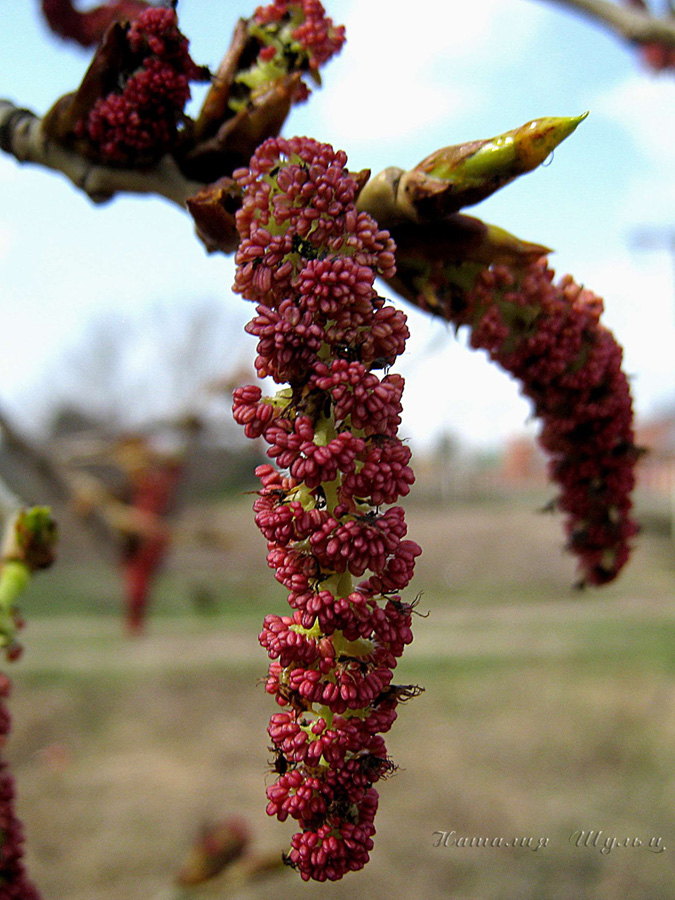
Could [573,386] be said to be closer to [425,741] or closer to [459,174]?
[459,174]

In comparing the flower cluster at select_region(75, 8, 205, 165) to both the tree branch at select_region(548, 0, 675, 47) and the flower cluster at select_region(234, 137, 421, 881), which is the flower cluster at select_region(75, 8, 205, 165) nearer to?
the flower cluster at select_region(234, 137, 421, 881)

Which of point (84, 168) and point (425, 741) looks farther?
point (425, 741)

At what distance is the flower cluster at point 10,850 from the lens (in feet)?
1.62

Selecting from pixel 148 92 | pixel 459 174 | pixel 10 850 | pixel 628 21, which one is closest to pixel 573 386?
pixel 459 174

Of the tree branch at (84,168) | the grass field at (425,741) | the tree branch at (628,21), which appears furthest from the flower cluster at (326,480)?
the grass field at (425,741)

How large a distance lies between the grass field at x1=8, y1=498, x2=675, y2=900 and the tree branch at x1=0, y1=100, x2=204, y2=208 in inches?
88.3

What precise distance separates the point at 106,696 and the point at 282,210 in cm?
611

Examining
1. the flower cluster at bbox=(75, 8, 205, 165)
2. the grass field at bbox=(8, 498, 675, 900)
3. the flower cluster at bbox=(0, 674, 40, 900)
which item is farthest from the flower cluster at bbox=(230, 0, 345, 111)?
the grass field at bbox=(8, 498, 675, 900)

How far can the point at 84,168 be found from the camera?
53 centimetres

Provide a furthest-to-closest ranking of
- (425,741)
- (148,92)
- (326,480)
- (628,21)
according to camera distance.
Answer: (425,741) → (628,21) → (148,92) → (326,480)

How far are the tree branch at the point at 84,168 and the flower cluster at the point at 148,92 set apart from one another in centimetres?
1

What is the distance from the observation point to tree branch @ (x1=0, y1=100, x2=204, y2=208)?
1.63ft

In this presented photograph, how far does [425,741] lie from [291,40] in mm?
5234

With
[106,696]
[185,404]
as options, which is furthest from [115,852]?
[185,404]
